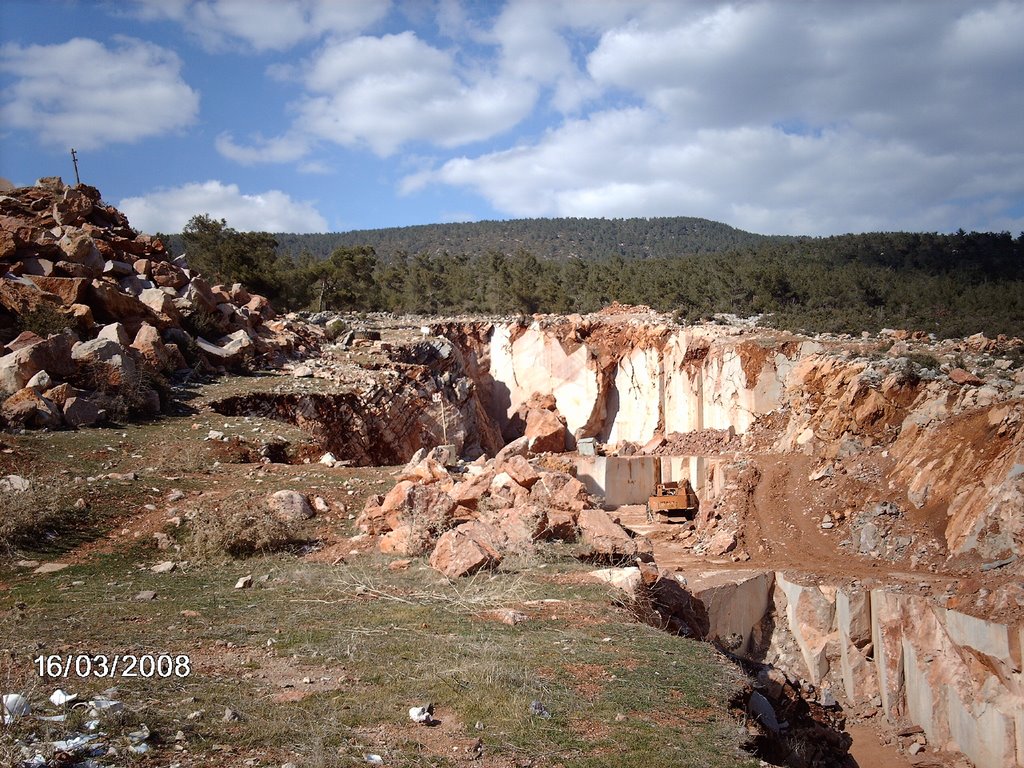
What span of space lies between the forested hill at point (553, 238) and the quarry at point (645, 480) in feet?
196

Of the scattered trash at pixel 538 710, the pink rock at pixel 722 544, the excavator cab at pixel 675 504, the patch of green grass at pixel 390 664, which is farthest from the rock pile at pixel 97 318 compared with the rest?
the pink rock at pixel 722 544

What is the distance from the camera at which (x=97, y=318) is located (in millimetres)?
17391

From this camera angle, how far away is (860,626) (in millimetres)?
11742

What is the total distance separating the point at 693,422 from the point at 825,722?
16718 millimetres

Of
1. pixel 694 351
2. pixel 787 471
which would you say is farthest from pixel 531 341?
pixel 787 471

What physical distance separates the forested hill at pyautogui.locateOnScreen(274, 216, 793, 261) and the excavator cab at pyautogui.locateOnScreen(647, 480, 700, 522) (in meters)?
64.9

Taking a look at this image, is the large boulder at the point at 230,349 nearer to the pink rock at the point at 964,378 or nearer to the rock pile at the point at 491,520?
the rock pile at the point at 491,520

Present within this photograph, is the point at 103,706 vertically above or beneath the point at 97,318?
beneath

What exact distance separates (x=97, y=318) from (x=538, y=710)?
1676cm

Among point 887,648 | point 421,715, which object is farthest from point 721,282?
point 421,715

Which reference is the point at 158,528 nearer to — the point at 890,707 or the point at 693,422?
the point at 890,707

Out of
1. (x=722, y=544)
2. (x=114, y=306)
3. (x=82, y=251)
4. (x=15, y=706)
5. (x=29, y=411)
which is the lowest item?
(x=722, y=544)

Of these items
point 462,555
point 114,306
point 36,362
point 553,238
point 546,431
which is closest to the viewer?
point 462,555

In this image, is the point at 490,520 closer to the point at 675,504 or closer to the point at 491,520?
the point at 491,520
